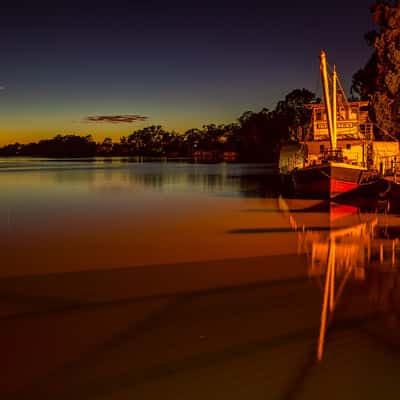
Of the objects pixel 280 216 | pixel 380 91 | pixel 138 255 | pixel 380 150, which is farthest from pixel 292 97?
pixel 138 255

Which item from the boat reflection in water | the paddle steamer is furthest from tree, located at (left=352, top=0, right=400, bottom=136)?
the boat reflection in water

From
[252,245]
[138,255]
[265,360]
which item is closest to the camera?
[265,360]

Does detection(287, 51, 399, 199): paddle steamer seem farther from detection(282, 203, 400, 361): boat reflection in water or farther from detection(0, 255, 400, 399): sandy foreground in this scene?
detection(0, 255, 400, 399): sandy foreground

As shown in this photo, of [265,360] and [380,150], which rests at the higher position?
[380,150]

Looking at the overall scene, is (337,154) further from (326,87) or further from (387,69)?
(387,69)

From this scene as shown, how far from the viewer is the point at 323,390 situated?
226 inches

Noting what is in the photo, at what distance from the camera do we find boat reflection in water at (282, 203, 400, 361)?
8258 millimetres

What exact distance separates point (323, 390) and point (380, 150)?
35537mm

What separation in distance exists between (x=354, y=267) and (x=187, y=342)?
617cm

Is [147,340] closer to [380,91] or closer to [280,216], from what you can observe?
[280,216]

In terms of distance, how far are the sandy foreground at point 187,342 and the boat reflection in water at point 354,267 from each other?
104 mm

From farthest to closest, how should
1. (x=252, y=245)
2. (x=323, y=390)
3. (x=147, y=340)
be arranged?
(x=252, y=245) < (x=147, y=340) < (x=323, y=390)

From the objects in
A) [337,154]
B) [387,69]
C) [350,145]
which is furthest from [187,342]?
[387,69]

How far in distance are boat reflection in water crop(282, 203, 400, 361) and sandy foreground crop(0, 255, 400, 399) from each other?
10cm
